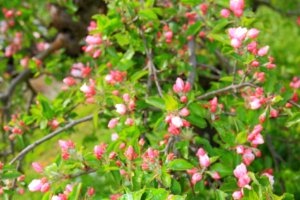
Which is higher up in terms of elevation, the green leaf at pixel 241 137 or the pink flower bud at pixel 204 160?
the pink flower bud at pixel 204 160

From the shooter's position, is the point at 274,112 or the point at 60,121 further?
the point at 60,121

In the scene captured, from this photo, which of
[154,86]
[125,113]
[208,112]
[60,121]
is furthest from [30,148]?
[208,112]

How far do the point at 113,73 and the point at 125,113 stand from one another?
0.32 metres

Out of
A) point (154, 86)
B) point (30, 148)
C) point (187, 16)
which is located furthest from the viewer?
point (187, 16)

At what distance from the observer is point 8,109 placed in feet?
12.7

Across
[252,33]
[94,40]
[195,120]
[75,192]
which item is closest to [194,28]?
[94,40]

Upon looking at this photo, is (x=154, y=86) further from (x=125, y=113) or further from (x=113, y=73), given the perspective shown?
(x=125, y=113)

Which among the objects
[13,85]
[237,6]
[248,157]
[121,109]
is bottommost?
[13,85]

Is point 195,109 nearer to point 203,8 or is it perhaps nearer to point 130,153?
point 130,153

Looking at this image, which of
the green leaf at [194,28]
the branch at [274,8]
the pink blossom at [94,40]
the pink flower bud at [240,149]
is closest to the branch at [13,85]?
the pink blossom at [94,40]

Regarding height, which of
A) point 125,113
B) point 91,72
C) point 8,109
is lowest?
point 8,109

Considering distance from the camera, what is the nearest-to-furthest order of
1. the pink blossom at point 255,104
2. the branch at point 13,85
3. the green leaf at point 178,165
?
the green leaf at point 178,165 → the pink blossom at point 255,104 → the branch at point 13,85

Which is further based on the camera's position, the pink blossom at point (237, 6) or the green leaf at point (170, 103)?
the pink blossom at point (237, 6)

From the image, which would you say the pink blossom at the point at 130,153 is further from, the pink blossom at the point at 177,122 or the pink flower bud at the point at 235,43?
the pink flower bud at the point at 235,43
